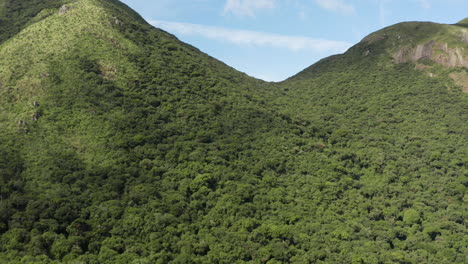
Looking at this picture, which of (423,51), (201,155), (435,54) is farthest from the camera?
(423,51)

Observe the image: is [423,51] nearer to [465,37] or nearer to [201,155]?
[465,37]

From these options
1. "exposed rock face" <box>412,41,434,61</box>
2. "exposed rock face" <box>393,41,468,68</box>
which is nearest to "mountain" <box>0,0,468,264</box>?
"exposed rock face" <box>393,41,468,68</box>

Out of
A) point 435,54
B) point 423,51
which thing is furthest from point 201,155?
point 423,51

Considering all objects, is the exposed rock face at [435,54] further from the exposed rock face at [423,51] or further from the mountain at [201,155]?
the mountain at [201,155]

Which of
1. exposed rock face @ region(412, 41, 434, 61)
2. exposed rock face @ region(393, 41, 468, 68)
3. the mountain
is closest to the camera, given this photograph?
the mountain

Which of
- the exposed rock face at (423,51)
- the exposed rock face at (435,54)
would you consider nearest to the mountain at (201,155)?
the exposed rock face at (435,54)

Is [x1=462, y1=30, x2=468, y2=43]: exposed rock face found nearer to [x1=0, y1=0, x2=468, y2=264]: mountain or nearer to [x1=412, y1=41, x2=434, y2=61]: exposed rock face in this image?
[x1=0, y1=0, x2=468, y2=264]: mountain
